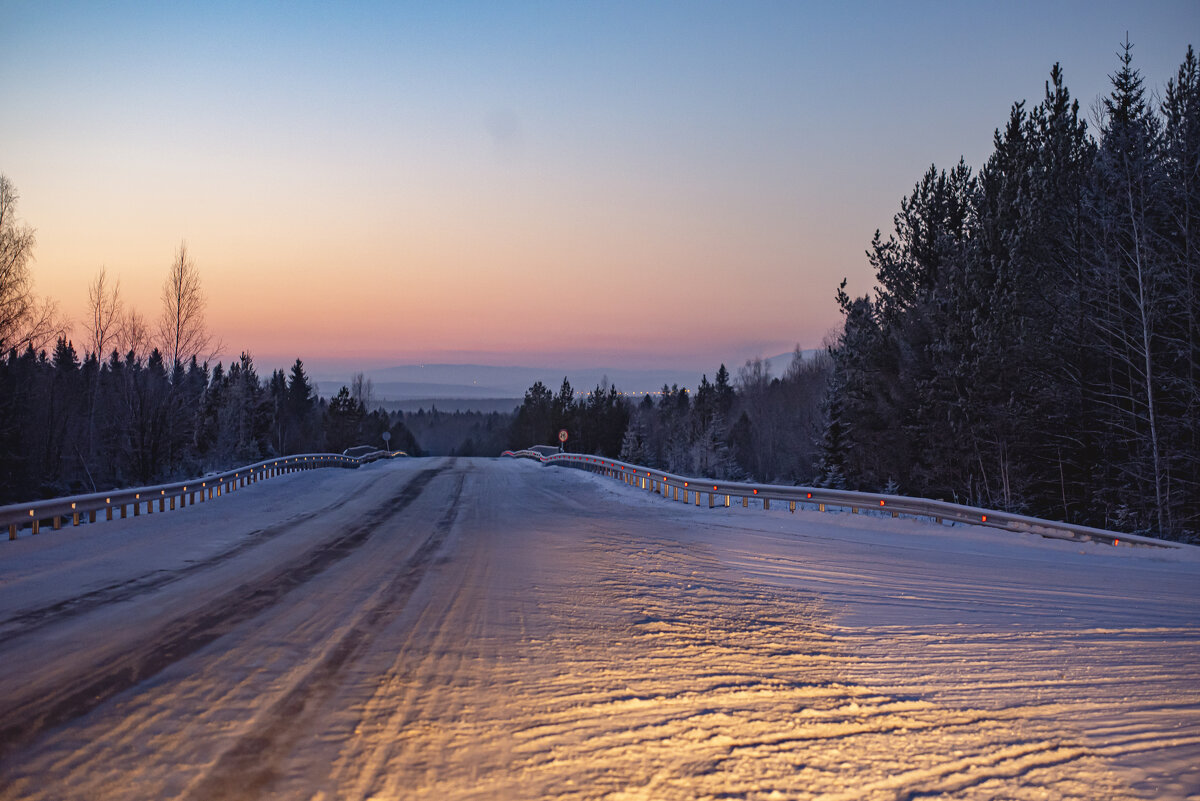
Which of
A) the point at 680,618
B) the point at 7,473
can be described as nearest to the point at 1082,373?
the point at 680,618

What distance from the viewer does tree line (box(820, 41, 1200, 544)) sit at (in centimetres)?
2025

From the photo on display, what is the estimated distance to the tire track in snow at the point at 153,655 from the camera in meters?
5.08

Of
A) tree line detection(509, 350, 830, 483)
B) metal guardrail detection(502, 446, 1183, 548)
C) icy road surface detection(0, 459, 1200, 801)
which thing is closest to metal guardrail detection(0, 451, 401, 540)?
icy road surface detection(0, 459, 1200, 801)

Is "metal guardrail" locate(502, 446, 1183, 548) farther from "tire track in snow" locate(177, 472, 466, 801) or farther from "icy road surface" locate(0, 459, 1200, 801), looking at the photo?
"tire track in snow" locate(177, 472, 466, 801)

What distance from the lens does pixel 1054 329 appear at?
75.5 ft

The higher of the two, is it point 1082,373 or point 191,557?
point 1082,373

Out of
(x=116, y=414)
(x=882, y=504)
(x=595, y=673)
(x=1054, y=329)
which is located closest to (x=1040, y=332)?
(x=1054, y=329)

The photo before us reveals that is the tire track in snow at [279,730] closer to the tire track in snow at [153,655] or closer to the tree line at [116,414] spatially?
the tire track in snow at [153,655]

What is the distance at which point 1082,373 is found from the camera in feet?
75.3

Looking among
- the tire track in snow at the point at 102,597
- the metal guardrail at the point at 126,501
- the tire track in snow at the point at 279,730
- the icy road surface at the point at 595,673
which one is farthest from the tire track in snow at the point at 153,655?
the metal guardrail at the point at 126,501

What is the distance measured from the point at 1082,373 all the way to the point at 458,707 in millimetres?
23567

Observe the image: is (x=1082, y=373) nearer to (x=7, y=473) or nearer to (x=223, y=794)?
(x=223, y=794)

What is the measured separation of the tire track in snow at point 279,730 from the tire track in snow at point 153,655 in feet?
4.14

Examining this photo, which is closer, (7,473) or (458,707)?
(458,707)
